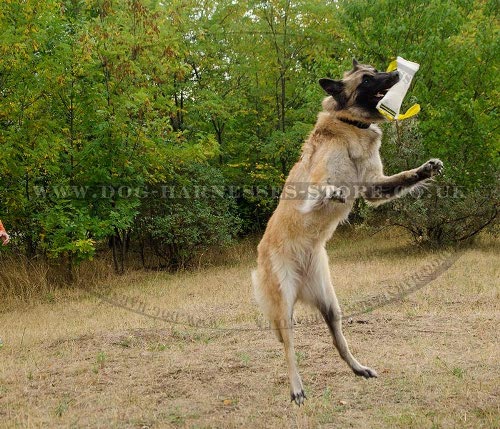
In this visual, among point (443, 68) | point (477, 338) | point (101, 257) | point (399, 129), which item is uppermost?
point (443, 68)

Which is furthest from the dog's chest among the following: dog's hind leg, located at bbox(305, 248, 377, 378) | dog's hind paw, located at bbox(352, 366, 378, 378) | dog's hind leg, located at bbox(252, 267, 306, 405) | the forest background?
the forest background

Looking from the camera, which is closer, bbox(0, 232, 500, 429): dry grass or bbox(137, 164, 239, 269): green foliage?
bbox(0, 232, 500, 429): dry grass

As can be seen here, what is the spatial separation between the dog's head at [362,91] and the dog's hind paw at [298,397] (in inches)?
91.5

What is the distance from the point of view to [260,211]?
61.9 ft

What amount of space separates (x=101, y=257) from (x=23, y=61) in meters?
5.86

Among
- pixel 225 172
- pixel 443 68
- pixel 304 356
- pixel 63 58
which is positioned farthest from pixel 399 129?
pixel 304 356

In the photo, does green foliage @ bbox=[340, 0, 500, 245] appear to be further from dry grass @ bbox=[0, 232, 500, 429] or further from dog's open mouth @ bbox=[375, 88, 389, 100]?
dog's open mouth @ bbox=[375, 88, 389, 100]

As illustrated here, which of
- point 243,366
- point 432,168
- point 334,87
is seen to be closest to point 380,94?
point 334,87

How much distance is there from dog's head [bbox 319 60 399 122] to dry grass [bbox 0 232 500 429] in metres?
2.34

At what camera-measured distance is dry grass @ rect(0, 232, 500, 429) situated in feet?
14.8

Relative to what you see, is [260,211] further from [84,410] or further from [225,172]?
[84,410]

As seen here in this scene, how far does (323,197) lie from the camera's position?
4480mm

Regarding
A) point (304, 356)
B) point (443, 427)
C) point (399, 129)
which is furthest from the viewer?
point (399, 129)

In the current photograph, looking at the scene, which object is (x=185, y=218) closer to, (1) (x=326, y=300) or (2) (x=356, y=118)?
(1) (x=326, y=300)
